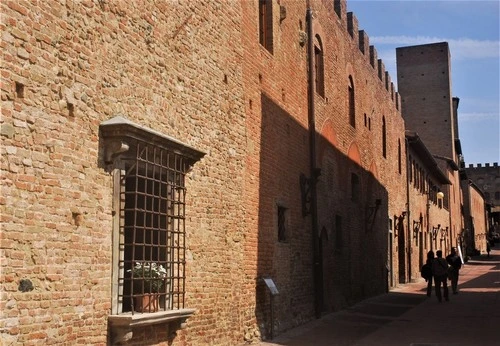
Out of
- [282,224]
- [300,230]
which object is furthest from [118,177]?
[300,230]

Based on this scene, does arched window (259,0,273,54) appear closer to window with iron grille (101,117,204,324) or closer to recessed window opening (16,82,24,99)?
window with iron grille (101,117,204,324)

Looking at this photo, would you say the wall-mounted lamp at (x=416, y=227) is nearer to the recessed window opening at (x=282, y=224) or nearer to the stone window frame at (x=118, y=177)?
the recessed window opening at (x=282, y=224)

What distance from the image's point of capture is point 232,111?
36.0 feet

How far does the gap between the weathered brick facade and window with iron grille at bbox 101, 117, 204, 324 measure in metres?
0.19

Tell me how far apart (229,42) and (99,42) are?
12.9 ft

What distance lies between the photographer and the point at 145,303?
25.8 feet

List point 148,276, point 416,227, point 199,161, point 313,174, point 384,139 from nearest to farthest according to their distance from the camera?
point 148,276 < point 199,161 < point 313,174 < point 384,139 < point 416,227

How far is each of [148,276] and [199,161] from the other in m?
2.24

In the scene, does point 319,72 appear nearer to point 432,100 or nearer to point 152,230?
point 152,230

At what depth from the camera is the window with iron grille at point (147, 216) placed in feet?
24.4

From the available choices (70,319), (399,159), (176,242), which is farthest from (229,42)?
(399,159)

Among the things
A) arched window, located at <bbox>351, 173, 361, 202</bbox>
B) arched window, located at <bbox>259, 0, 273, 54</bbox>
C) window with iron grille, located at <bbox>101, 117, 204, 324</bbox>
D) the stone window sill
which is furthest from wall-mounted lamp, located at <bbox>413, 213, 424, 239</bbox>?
the stone window sill

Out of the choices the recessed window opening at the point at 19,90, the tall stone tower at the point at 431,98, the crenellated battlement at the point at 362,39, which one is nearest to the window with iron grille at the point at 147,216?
the recessed window opening at the point at 19,90

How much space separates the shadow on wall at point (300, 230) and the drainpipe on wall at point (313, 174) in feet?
0.44
